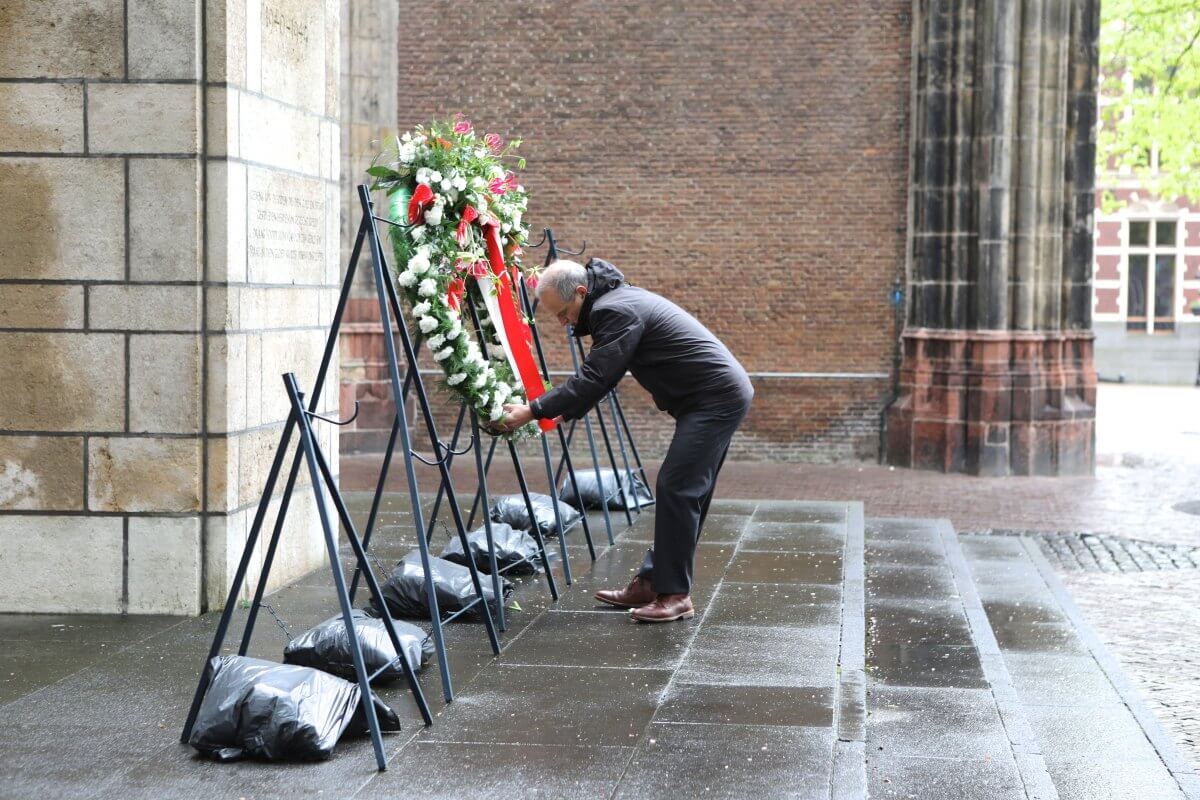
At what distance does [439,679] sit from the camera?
638cm

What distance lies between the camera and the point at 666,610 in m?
7.54

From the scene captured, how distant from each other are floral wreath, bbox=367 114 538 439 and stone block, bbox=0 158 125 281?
136 cm

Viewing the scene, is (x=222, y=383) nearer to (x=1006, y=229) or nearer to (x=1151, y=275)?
(x=1006, y=229)

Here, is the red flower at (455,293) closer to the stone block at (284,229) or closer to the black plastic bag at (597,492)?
the stone block at (284,229)

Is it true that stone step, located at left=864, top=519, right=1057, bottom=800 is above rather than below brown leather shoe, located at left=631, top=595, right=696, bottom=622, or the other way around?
below

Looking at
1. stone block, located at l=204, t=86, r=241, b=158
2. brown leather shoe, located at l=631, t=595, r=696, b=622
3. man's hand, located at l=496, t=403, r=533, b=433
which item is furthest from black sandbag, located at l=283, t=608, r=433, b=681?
stone block, located at l=204, t=86, r=241, b=158

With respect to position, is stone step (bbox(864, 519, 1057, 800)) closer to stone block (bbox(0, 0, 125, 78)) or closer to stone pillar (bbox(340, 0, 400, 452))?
stone block (bbox(0, 0, 125, 78))

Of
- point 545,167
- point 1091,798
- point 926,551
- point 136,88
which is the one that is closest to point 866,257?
point 545,167

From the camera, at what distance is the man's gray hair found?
7379 millimetres

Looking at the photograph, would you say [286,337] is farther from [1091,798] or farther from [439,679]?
[1091,798]

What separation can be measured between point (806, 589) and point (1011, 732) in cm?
262

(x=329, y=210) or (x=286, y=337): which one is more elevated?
(x=329, y=210)

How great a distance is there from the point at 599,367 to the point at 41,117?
299 cm

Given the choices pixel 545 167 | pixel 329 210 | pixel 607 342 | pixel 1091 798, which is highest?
pixel 545 167
